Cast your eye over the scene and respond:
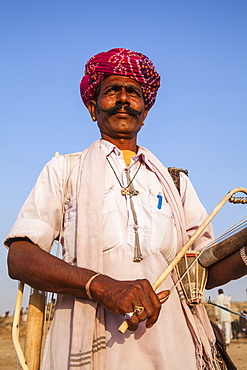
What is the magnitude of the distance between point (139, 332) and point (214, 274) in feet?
2.32

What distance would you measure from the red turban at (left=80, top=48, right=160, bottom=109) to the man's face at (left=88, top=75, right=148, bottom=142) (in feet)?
0.15

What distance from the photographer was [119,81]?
3.36 metres

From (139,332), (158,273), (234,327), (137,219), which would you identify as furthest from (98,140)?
(234,327)

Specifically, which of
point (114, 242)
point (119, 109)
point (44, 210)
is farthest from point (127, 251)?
point (119, 109)

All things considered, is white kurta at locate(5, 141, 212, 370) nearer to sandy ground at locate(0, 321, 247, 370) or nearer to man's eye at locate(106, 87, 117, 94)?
man's eye at locate(106, 87, 117, 94)

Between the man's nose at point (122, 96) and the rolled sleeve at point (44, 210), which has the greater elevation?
the man's nose at point (122, 96)

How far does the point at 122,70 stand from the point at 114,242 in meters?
1.28

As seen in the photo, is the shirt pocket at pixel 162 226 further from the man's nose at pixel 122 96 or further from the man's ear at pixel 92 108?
the man's ear at pixel 92 108

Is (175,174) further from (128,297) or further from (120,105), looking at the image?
(128,297)

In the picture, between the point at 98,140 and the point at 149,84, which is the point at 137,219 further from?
the point at 149,84

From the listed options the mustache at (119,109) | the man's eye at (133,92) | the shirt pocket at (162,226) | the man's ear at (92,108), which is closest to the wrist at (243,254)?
the shirt pocket at (162,226)

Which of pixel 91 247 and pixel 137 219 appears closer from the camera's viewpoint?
pixel 91 247

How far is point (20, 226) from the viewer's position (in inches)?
109

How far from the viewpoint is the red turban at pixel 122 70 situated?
3.37 m
